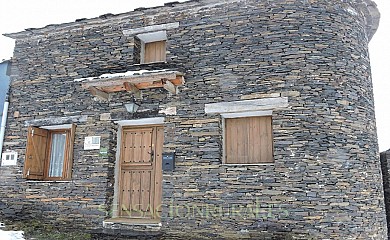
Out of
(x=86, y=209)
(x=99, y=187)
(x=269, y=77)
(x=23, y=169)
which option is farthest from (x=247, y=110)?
(x=23, y=169)

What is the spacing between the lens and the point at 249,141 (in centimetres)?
716

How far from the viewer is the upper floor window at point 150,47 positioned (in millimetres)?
8383

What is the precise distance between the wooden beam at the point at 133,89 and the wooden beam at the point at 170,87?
0.74 meters

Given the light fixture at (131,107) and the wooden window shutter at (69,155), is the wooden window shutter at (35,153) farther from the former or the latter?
the light fixture at (131,107)

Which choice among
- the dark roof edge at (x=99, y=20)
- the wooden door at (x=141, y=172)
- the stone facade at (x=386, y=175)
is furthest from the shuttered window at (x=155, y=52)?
the stone facade at (x=386, y=175)

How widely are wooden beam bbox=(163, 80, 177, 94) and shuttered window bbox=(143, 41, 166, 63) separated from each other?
3.27 ft

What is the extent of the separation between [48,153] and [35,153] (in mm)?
339

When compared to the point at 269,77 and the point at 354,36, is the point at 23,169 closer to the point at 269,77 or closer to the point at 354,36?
the point at 269,77

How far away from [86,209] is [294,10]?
19.9 feet

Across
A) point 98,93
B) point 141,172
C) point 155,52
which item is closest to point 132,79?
point 98,93

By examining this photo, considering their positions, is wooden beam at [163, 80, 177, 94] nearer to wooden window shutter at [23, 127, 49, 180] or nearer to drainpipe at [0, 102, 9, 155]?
wooden window shutter at [23, 127, 49, 180]

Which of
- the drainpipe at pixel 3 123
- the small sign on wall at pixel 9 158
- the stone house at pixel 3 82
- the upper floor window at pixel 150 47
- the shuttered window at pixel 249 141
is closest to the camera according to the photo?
the shuttered window at pixel 249 141

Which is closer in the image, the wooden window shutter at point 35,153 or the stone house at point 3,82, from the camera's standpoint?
the wooden window shutter at point 35,153

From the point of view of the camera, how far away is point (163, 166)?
7426mm
